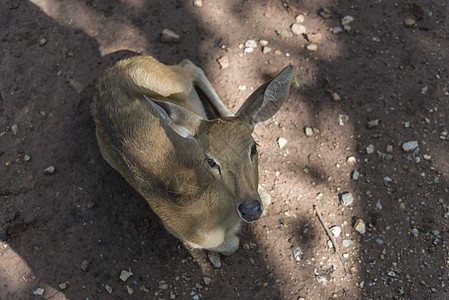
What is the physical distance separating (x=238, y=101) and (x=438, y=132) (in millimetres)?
2012

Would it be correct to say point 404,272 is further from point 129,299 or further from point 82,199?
point 82,199

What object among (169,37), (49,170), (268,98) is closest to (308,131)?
(268,98)

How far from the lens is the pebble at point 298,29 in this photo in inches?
172

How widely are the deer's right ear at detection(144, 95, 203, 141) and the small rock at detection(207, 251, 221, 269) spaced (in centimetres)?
142

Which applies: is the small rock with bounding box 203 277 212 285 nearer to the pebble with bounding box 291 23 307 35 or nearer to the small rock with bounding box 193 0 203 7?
the pebble with bounding box 291 23 307 35

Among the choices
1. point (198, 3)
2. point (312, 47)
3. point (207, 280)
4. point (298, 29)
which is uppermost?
point (198, 3)

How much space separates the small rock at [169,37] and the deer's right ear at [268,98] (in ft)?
6.79

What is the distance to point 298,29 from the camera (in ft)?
14.4

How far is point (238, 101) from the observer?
4.15m

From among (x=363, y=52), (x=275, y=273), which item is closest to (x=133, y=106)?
(x=275, y=273)

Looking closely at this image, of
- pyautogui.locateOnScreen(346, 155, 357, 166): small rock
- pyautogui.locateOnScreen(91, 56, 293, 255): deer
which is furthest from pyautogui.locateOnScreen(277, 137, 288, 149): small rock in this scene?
pyautogui.locateOnScreen(346, 155, 357, 166): small rock

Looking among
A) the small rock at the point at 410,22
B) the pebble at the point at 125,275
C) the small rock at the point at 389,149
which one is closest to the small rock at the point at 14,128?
the pebble at the point at 125,275

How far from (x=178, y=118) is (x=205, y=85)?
1640mm

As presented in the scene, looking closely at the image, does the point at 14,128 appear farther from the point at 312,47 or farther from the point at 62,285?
the point at 312,47
